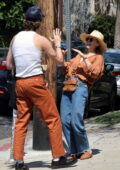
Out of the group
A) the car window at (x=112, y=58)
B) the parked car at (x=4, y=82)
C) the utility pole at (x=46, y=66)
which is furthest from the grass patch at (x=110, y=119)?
the car window at (x=112, y=58)

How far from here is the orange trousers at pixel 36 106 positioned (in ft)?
20.4

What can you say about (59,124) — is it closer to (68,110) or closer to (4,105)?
(68,110)

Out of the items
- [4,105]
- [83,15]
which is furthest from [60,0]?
[83,15]

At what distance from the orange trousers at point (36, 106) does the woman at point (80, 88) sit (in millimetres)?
437

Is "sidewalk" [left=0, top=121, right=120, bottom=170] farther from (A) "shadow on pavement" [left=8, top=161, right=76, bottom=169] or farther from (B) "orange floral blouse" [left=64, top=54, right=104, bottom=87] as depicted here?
(B) "orange floral blouse" [left=64, top=54, right=104, bottom=87]

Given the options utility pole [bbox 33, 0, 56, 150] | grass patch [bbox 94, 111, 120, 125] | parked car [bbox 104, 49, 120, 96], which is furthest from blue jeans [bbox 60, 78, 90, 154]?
parked car [bbox 104, 49, 120, 96]

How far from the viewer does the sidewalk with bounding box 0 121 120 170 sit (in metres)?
6.65

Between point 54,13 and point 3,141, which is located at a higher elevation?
point 54,13

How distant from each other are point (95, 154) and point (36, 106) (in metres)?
1.37

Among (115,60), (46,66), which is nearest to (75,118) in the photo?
(46,66)

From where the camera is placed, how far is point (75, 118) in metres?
6.64

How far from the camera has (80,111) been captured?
6.64 meters

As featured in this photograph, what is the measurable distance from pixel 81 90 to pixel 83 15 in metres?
28.9

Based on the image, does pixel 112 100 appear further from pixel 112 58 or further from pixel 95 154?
pixel 95 154
